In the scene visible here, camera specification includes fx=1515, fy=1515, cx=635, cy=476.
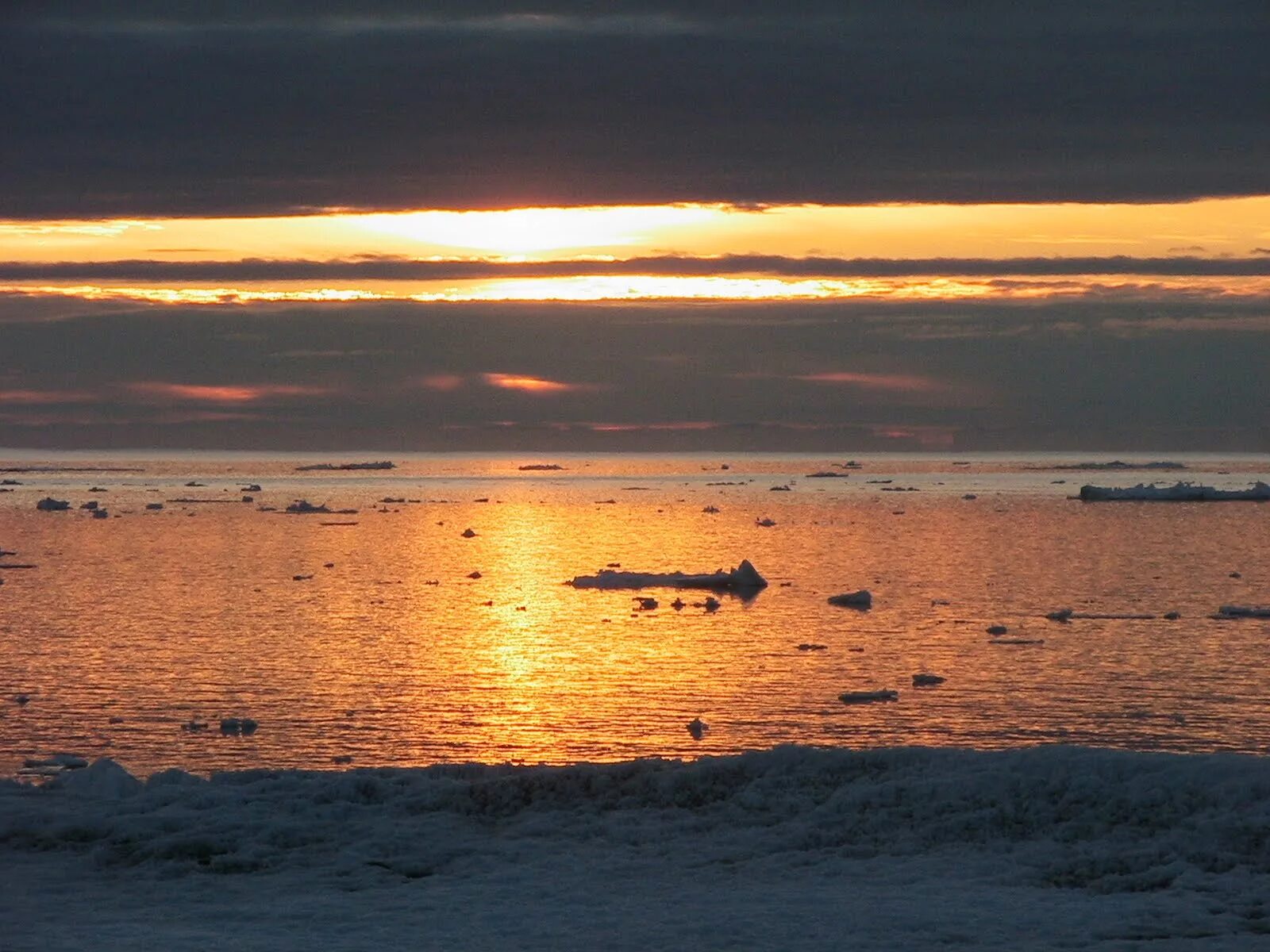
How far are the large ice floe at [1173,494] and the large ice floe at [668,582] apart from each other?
87.0 meters

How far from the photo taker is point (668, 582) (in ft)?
191

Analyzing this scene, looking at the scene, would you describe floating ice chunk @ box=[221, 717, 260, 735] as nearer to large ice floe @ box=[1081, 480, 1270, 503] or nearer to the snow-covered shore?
the snow-covered shore

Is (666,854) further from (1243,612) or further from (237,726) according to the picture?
(1243,612)

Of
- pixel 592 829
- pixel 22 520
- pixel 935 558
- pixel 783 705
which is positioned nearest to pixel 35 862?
pixel 592 829

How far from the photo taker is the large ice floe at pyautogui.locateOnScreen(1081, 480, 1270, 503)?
139750 mm

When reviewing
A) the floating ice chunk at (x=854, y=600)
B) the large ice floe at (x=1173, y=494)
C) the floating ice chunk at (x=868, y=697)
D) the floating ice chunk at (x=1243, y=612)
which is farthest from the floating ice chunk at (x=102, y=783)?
the large ice floe at (x=1173, y=494)

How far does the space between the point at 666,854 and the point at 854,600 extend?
33.8 metres

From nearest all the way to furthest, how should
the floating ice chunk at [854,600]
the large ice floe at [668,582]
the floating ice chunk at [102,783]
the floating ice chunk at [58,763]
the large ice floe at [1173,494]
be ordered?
the floating ice chunk at [102,783]
the floating ice chunk at [58,763]
the floating ice chunk at [854,600]
the large ice floe at [668,582]
the large ice floe at [1173,494]

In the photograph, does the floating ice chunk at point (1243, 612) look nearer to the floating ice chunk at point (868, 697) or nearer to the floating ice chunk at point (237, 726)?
the floating ice chunk at point (868, 697)

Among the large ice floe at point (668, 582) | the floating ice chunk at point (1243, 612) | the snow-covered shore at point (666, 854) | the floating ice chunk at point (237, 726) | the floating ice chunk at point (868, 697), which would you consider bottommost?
the snow-covered shore at point (666, 854)

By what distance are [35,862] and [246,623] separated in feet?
97.0

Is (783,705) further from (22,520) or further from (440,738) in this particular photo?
(22,520)

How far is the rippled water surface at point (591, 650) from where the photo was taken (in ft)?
87.0

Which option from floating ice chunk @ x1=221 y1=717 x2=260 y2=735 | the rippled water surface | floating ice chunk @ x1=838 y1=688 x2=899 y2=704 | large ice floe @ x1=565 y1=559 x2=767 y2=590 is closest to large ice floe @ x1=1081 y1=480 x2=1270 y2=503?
the rippled water surface
